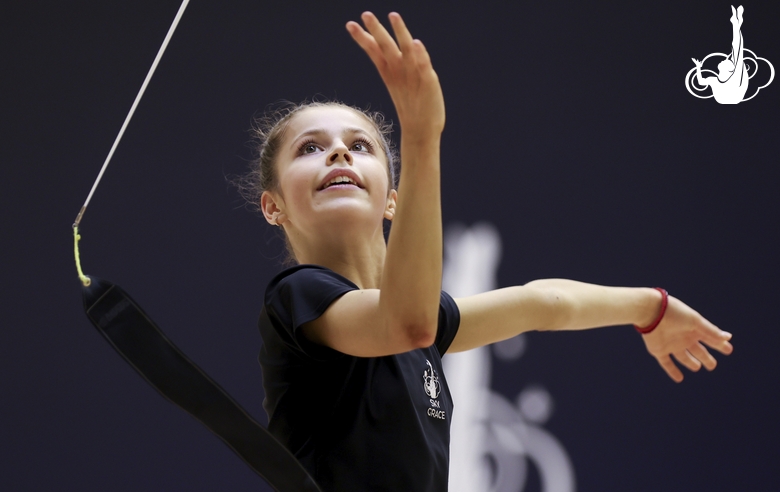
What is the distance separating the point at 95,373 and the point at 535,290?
1060 millimetres

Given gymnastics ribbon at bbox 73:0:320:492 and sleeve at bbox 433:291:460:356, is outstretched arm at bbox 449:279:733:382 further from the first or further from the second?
gymnastics ribbon at bbox 73:0:320:492

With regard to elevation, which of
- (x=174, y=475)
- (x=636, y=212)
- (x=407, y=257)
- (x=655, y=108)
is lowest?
(x=174, y=475)

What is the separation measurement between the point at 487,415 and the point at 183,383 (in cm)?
124

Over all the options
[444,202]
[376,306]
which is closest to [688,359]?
[376,306]

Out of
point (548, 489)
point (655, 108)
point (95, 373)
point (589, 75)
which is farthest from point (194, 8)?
point (548, 489)

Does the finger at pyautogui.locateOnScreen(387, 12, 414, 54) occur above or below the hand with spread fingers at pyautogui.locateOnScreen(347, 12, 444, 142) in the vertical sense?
above

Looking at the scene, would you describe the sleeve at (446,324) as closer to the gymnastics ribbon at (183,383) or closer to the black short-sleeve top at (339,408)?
the black short-sleeve top at (339,408)

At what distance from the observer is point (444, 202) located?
1.90 meters

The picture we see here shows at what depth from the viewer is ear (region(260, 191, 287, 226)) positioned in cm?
90

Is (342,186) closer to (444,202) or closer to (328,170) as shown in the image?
(328,170)

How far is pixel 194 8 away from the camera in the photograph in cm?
184

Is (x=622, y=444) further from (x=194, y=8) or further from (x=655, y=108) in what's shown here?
(x=194, y=8)

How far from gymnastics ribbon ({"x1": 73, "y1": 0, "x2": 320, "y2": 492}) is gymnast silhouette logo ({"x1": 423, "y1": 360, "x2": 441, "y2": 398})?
18cm

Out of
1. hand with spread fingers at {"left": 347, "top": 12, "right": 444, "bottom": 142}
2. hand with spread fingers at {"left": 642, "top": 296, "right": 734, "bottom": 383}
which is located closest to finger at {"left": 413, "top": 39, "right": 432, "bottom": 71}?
hand with spread fingers at {"left": 347, "top": 12, "right": 444, "bottom": 142}
